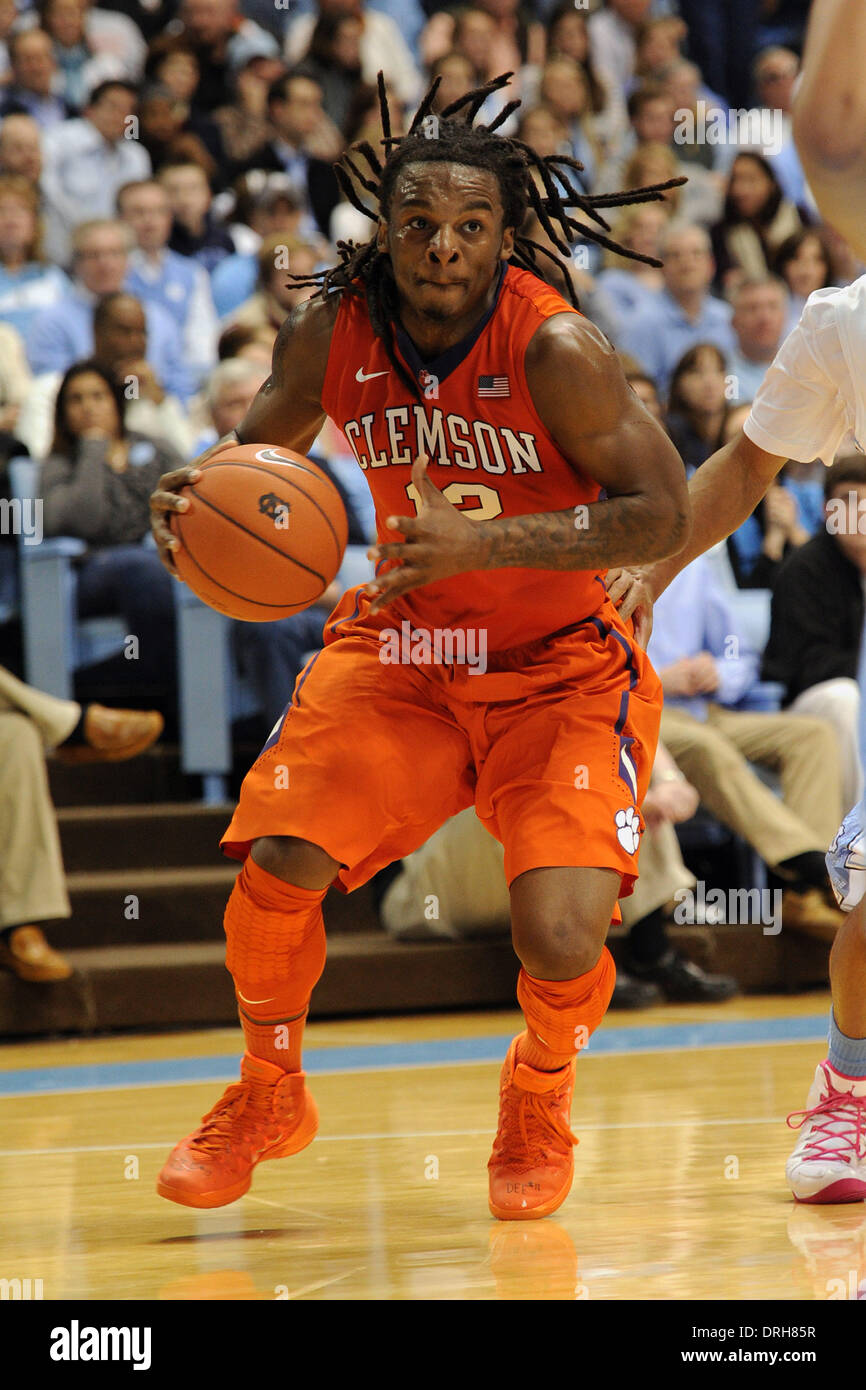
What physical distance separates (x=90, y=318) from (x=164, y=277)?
1.62ft

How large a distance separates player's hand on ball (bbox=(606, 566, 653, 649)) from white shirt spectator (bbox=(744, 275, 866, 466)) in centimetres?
34

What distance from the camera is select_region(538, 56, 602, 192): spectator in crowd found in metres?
8.77

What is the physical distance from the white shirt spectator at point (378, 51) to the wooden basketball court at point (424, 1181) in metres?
5.40

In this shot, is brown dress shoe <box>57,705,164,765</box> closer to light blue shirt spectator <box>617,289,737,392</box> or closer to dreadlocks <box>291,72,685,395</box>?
→ dreadlocks <box>291,72,685,395</box>

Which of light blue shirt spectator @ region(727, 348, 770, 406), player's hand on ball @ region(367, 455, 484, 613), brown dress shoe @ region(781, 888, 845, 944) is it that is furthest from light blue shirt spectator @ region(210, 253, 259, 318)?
player's hand on ball @ region(367, 455, 484, 613)

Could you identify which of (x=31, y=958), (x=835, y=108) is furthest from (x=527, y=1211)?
(x=31, y=958)

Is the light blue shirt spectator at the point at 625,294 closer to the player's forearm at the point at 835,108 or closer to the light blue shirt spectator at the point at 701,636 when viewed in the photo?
the light blue shirt spectator at the point at 701,636

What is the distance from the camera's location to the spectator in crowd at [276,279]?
6.87 metres

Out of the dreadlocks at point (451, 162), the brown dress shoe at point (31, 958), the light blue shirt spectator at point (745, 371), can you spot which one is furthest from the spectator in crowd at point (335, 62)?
the dreadlocks at point (451, 162)

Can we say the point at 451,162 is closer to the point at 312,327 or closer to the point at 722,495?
the point at 312,327

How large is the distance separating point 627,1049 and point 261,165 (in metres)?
5.01

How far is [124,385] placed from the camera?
6426 millimetres
